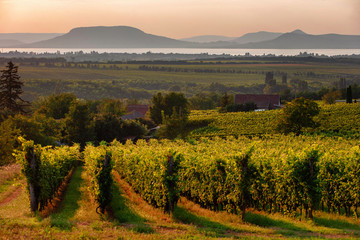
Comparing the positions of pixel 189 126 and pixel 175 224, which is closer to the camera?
pixel 175 224

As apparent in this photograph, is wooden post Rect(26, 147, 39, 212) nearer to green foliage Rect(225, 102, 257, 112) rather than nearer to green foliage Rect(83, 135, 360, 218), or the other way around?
green foliage Rect(83, 135, 360, 218)

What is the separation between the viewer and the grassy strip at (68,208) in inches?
541

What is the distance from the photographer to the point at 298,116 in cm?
4516

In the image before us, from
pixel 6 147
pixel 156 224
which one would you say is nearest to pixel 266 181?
pixel 156 224

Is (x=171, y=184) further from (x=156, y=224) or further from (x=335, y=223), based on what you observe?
(x=335, y=223)

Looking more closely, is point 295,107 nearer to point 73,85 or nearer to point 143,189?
point 143,189

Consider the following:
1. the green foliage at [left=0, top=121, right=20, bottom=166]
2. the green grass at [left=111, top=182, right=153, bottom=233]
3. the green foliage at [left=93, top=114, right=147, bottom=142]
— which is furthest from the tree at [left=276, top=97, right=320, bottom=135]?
the green grass at [left=111, top=182, right=153, bottom=233]

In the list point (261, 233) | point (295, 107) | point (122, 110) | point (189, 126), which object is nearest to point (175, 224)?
point (261, 233)

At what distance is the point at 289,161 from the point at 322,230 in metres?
3.12

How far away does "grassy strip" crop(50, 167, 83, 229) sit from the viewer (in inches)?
541

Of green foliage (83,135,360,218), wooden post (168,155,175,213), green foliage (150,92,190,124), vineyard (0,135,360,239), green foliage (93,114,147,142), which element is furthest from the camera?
green foliage (150,92,190,124)

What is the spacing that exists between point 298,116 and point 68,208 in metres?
33.1

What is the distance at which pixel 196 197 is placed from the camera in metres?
18.9

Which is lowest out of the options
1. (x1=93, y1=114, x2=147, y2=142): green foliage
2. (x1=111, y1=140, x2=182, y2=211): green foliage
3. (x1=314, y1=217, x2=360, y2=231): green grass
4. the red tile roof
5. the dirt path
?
the red tile roof
